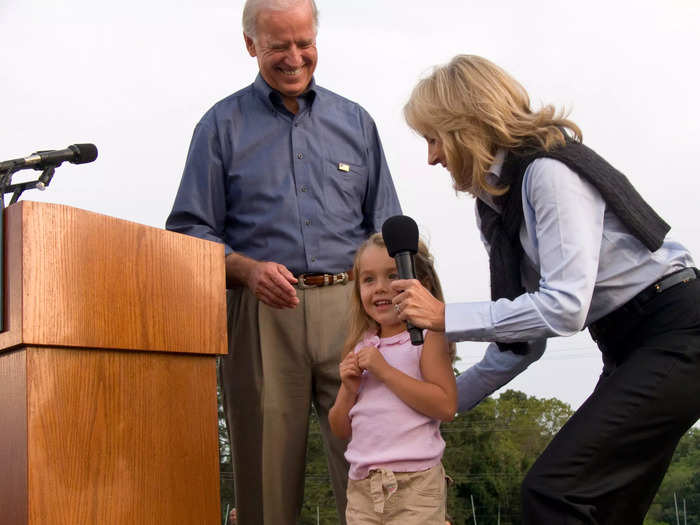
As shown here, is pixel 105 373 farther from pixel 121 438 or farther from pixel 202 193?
pixel 202 193

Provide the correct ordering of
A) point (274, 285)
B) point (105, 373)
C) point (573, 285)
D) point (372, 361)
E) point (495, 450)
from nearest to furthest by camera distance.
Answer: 1. point (105, 373)
2. point (573, 285)
3. point (372, 361)
4. point (274, 285)
5. point (495, 450)

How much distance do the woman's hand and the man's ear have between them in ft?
5.46

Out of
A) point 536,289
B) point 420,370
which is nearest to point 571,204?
point 536,289

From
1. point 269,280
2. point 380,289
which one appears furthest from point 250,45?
point 380,289

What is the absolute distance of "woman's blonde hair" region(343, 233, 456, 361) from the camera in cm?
350

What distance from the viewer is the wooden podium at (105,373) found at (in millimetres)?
2242

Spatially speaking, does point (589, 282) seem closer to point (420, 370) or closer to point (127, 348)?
point (420, 370)

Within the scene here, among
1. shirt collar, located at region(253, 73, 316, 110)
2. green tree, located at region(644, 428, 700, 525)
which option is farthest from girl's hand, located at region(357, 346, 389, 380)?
green tree, located at region(644, 428, 700, 525)

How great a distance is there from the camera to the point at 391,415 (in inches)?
128

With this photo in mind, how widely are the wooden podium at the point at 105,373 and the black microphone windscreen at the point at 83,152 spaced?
1.29 ft

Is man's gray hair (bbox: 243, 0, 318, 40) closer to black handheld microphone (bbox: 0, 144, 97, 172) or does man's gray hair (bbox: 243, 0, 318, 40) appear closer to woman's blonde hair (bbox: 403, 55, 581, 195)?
woman's blonde hair (bbox: 403, 55, 581, 195)

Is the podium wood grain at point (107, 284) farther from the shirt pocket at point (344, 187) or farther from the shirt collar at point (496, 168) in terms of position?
the shirt pocket at point (344, 187)

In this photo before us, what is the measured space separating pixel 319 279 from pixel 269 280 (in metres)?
0.39

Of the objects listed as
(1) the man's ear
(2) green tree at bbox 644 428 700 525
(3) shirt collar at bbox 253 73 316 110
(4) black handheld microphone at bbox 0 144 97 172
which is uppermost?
(1) the man's ear
